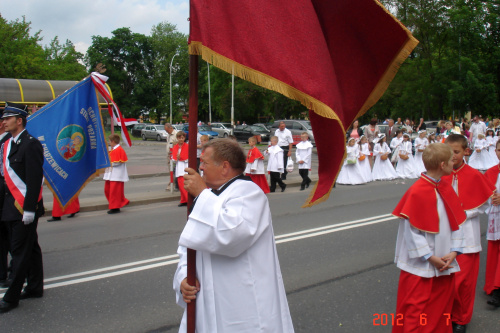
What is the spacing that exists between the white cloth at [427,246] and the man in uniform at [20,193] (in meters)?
3.66

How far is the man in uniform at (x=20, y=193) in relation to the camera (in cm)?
487

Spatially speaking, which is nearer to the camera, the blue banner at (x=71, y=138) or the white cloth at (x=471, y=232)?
the white cloth at (x=471, y=232)

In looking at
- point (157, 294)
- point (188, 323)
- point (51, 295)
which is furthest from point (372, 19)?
point (51, 295)

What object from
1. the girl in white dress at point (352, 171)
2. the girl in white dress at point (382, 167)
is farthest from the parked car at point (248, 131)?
the girl in white dress at point (352, 171)

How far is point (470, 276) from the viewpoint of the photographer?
168 inches

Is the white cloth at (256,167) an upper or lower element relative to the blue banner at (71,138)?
lower

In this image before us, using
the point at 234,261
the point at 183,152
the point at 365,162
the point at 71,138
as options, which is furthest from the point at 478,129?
the point at 234,261

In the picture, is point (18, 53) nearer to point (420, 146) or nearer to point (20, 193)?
point (420, 146)

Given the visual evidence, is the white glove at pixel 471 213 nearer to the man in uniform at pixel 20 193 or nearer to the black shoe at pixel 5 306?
the man in uniform at pixel 20 193

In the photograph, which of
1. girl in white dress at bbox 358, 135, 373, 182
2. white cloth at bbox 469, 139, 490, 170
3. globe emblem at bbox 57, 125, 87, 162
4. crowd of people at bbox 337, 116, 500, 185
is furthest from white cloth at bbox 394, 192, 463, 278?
white cloth at bbox 469, 139, 490, 170

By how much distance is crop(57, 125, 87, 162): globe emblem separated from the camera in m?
6.35

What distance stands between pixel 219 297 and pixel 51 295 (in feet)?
11.8

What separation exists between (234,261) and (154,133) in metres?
44.5

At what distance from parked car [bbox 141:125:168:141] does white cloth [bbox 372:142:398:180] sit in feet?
99.0
